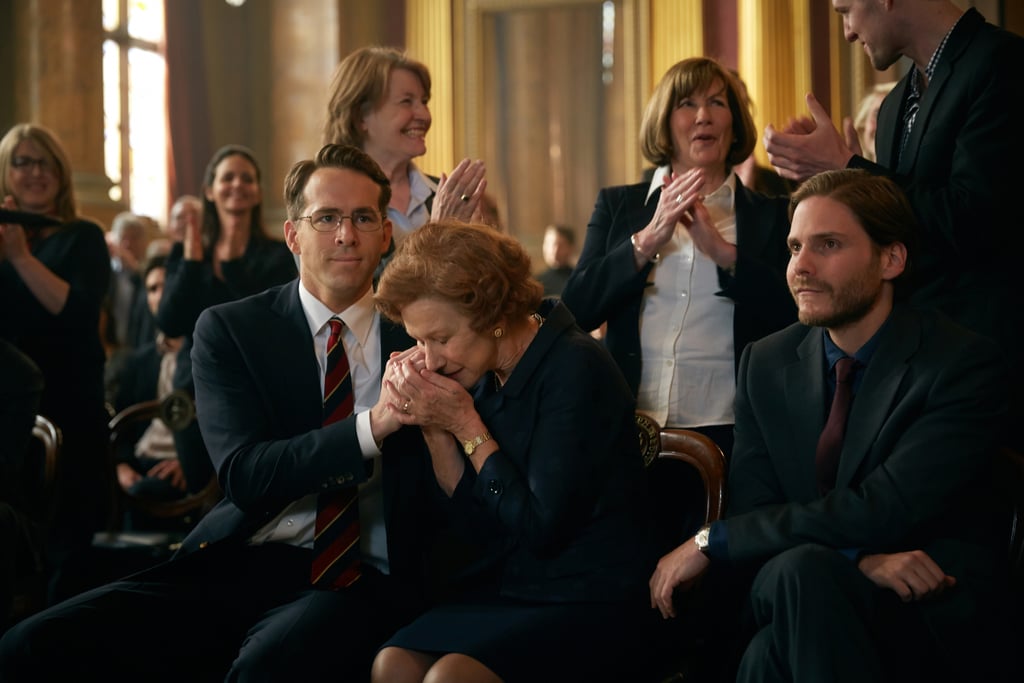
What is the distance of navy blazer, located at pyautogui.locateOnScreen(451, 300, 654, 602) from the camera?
213 centimetres

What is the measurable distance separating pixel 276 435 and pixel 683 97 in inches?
55.8

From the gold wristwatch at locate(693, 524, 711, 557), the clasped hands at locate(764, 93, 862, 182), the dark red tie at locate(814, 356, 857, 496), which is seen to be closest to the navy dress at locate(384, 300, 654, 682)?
the gold wristwatch at locate(693, 524, 711, 557)

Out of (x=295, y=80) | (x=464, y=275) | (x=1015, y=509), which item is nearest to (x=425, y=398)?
(x=464, y=275)

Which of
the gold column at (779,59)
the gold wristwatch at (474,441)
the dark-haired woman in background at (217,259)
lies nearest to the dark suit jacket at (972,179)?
the gold wristwatch at (474,441)

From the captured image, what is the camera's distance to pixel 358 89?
3465mm

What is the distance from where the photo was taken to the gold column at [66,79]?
30.6ft

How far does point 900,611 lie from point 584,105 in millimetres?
10056

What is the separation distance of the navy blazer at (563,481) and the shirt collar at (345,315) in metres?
0.45

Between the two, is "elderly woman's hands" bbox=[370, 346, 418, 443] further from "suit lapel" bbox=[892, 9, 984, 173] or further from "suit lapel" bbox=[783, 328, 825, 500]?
"suit lapel" bbox=[892, 9, 984, 173]

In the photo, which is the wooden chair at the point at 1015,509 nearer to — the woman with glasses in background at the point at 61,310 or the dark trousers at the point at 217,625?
the dark trousers at the point at 217,625

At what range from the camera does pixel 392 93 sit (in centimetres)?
347

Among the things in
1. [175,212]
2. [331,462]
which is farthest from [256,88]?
[331,462]

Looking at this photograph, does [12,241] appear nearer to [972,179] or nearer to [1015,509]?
[972,179]

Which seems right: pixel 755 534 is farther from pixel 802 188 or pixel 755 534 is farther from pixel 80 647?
pixel 80 647
